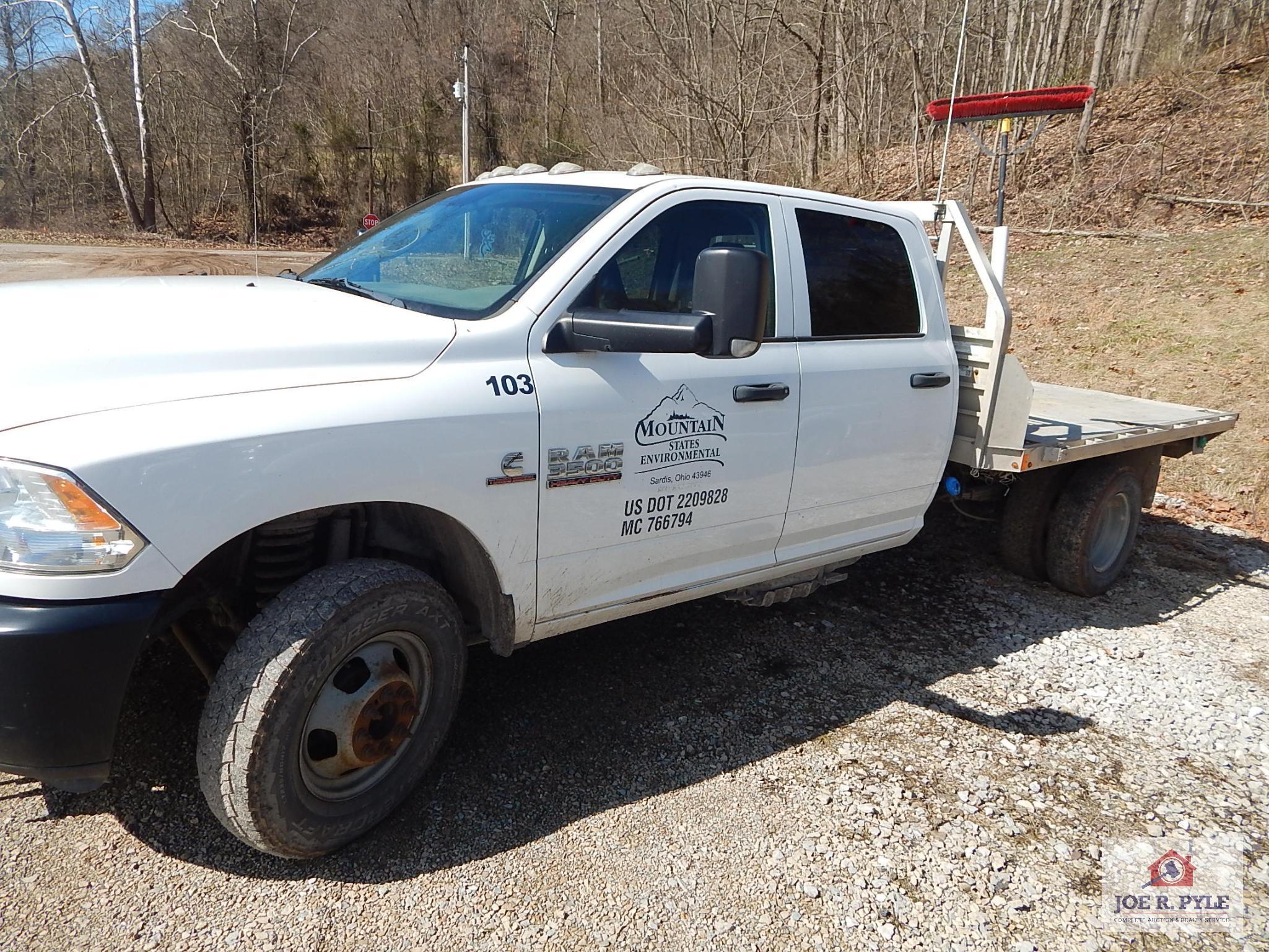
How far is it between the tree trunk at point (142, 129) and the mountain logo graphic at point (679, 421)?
26191 mm

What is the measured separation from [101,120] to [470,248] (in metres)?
25.5

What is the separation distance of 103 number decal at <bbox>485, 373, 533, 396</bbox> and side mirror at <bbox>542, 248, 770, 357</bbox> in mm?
140

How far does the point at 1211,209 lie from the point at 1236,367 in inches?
247

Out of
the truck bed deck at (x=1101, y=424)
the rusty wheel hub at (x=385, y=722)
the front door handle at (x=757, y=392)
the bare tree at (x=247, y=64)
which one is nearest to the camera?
the rusty wheel hub at (x=385, y=722)

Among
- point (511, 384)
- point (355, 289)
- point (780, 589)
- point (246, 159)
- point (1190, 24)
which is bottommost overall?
point (780, 589)

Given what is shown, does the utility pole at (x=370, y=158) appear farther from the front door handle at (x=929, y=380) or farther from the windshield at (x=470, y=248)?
the front door handle at (x=929, y=380)

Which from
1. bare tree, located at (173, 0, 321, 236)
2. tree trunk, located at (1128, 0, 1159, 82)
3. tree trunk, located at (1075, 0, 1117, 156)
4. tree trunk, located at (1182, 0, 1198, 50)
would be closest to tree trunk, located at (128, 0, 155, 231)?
bare tree, located at (173, 0, 321, 236)

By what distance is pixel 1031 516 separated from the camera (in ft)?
18.0

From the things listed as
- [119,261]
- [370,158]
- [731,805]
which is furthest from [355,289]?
[370,158]

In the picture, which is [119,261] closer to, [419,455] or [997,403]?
[997,403]

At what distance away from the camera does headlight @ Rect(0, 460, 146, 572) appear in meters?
2.14

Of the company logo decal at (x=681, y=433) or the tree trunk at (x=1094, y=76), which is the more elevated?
the tree trunk at (x=1094, y=76)

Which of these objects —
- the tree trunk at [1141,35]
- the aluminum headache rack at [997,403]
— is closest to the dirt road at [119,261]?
the aluminum headache rack at [997,403]

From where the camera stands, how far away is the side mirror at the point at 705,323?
8.91ft
